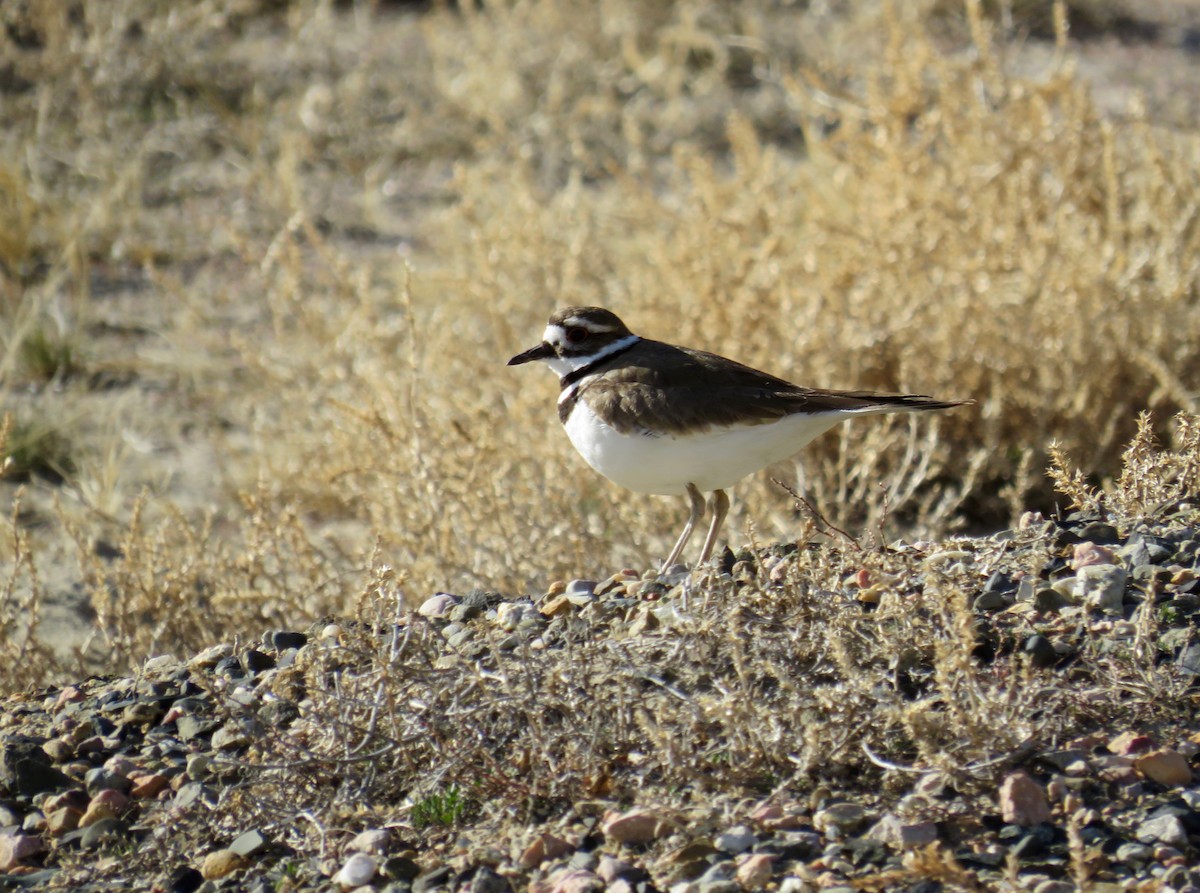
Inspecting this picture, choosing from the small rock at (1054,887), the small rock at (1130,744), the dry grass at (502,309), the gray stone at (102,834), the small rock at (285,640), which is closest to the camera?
the small rock at (1054,887)

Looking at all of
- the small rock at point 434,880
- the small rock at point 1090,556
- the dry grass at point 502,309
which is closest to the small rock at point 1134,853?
the small rock at point 1090,556

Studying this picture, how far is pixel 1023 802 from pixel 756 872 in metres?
0.51

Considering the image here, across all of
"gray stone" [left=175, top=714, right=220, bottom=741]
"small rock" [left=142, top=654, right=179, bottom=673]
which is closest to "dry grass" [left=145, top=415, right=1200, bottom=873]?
"gray stone" [left=175, top=714, right=220, bottom=741]

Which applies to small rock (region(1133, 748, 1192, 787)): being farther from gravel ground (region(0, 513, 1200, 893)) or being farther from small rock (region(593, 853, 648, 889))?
small rock (region(593, 853, 648, 889))

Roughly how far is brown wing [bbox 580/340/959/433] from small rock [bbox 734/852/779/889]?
1.55m

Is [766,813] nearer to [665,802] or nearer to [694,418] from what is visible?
[665,802]

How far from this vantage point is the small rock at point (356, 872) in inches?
113

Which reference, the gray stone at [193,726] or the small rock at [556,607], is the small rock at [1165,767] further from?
the gray stone at [193,726]

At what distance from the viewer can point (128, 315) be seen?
8438 mm

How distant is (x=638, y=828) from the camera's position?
2.85 metres

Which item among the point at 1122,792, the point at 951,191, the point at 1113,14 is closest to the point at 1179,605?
the point at 1122,792

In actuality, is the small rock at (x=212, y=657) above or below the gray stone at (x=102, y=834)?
above

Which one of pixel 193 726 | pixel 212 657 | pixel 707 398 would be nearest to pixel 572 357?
pixel 707 398

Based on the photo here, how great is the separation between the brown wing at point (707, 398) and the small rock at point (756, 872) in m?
1.55
